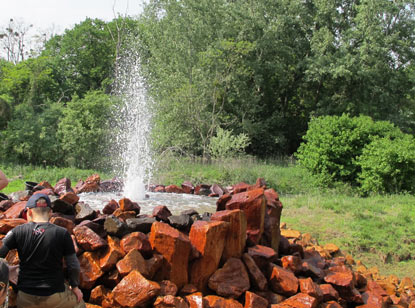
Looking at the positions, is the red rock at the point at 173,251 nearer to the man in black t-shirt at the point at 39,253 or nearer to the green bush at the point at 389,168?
the man in black t-shirt at the point at 39,253

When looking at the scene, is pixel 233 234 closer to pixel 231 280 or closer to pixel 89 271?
pixel 231 280

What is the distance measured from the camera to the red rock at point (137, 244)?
4512 millimetres

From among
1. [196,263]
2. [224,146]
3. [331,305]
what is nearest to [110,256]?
[196,263]

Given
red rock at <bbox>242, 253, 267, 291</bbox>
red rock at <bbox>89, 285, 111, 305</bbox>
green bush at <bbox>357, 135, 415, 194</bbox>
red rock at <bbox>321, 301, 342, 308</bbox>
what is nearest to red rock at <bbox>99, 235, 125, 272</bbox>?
red rock at <bbox>89, 285, 111, 305</bbox>

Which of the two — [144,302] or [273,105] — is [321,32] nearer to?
[273,105]

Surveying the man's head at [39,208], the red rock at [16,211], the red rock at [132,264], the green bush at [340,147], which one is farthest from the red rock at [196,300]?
the green bush at [340,147]

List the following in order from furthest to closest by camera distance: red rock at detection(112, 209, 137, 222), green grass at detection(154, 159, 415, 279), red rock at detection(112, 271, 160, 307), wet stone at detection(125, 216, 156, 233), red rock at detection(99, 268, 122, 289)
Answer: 1. green grass at detection(154, 159, 415, 279)
2. red rock at detection(112, 209, 137, 222)
3. wet stone at detection(125, 216, 156, 233)
4. red rock at detection(99, 268, 122, 289)
5. red rock at detection(112, 271, 160, 307)

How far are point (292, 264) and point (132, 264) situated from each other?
2194 millimetres

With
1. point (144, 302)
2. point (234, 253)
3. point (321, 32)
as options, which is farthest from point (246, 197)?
point (321, 32)

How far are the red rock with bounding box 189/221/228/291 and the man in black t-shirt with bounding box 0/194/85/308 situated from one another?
6.03 ft

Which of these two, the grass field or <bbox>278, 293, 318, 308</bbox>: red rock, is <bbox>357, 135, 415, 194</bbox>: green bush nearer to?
the grass field

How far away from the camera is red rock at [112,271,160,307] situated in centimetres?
398

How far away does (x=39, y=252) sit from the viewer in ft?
10.0

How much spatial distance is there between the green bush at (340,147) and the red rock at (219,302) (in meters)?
10.7
